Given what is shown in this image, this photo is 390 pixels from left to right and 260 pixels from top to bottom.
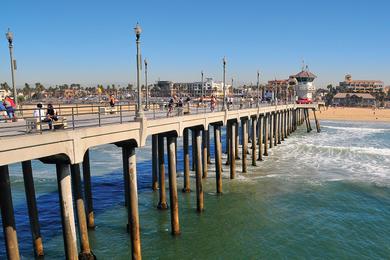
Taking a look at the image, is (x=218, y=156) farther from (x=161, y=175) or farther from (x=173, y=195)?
(x=173, y=195)

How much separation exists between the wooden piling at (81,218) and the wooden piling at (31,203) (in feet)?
4.82

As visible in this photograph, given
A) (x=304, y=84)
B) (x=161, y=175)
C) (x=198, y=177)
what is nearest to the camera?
(x=198, y=177)

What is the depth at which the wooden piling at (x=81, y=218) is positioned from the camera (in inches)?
492

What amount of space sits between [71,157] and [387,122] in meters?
95.4

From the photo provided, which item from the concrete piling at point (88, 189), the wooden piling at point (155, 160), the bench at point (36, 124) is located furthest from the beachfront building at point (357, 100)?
the bench at point (36, 124)

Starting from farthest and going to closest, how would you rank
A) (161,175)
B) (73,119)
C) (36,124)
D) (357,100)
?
(357,100) → (161,175) → (73,119) → (36,124)

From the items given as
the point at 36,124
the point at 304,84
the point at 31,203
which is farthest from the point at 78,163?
the point at 304,84

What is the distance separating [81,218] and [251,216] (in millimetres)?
9328

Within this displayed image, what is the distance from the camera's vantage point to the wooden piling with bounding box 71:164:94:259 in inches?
492

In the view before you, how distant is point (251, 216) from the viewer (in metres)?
18.6

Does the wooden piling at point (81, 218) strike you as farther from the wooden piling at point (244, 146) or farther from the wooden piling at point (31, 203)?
the wooden piling at point (244, 146)

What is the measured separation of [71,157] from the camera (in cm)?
1009

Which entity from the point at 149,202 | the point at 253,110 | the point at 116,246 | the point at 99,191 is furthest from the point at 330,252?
the point at 253,110

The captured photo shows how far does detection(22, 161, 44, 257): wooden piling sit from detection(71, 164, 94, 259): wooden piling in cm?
147
